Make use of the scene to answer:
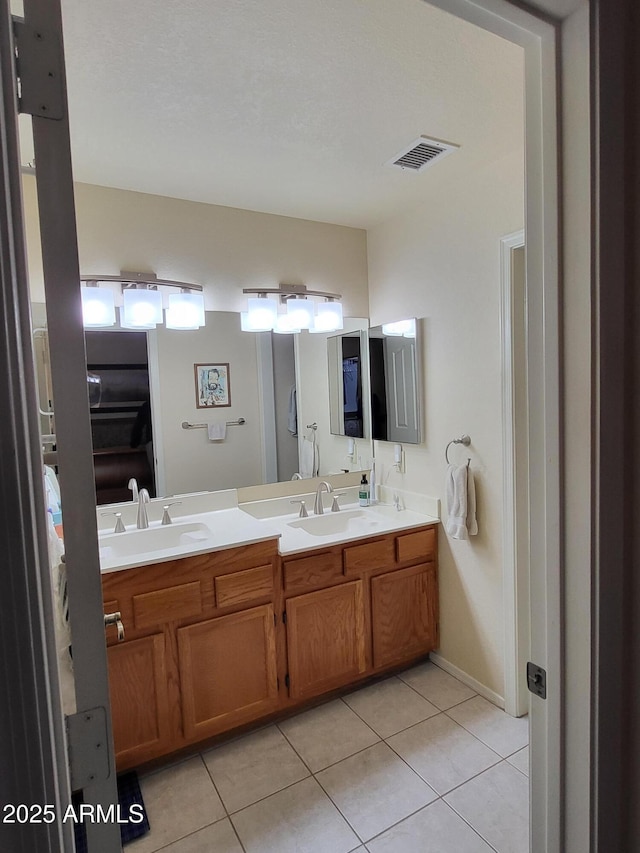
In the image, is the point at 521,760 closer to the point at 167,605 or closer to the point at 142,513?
the point at 167,605

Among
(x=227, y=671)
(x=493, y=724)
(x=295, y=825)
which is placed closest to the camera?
(x=295, y=825)

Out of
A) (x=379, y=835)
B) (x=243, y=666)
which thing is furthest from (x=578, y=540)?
(x=243, y=666)

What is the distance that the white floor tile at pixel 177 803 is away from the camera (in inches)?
65.4

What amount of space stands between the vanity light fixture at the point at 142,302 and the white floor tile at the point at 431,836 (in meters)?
2.24

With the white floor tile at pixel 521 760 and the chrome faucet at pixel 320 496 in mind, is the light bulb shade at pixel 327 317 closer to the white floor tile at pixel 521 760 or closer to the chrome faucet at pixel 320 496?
the chrome faucet at pixel 320 496

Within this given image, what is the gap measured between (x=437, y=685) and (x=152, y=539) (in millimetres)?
1639

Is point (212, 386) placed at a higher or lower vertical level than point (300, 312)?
lower

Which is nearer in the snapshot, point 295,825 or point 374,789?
point 295,825

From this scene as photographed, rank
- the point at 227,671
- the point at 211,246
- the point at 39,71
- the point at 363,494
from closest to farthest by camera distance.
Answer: the point at 39,71 < the point at 227,671 < the point at 211,246 < the point at 363,494

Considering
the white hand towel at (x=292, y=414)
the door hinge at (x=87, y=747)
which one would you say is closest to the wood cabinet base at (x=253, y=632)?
the white hand towel at (x=292, y=414)

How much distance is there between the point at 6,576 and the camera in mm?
470

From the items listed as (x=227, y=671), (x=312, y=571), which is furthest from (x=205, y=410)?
(x=227, y=671)

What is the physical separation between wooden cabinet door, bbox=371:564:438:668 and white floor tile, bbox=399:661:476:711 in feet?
0.35

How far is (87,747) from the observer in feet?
1.90
